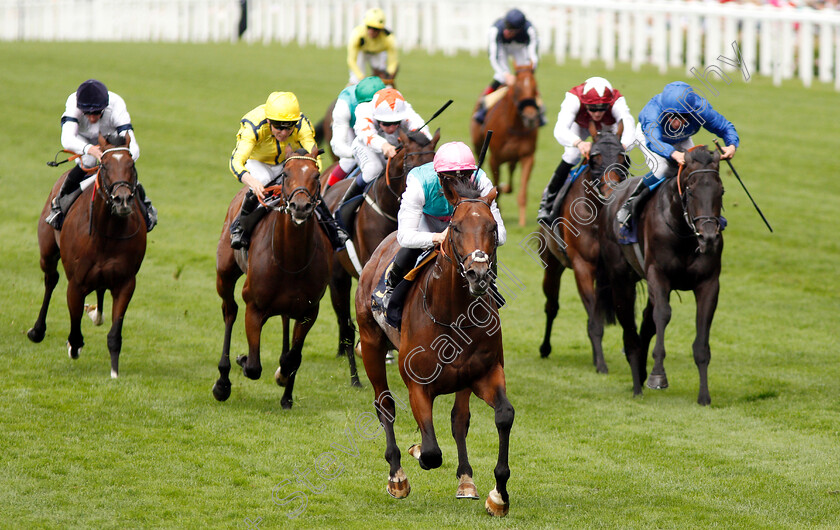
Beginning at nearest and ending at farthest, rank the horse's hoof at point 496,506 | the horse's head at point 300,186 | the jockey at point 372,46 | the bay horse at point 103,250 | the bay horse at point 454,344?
the bay horse at point 454,344 < the horse's hoof at point 496,506 < the horse's head at point 300,186 < the bay horse at point 103,250 < the jockey at point 372,46

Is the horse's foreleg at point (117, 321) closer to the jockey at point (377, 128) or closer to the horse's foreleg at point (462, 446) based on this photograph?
the jockey at point (377, 128)

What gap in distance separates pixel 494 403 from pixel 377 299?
3.47 feet

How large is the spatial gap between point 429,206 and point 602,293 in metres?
4.03

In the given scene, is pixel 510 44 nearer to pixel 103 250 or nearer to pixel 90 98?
pixel 90 98

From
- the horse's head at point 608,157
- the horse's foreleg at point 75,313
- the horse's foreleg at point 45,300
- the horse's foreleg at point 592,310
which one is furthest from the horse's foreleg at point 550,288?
the horse's foreleg at point 45,300

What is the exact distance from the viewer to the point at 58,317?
1168 cm

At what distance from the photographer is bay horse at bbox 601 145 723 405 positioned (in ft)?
27.7

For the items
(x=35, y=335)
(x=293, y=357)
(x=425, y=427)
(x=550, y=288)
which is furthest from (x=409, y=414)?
(x=35, y=335)

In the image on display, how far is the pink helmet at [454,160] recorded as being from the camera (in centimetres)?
616

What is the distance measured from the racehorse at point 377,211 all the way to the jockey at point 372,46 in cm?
531

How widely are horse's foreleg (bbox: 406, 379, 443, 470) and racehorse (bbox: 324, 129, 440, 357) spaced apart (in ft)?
9.40

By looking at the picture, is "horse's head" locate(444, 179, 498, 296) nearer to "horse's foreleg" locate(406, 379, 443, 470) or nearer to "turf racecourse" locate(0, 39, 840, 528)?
"horse's foreleg" locate(406, 379, 443, 470)

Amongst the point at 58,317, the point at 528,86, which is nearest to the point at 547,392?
the point at 58,317

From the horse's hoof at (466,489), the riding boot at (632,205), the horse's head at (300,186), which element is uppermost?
the horse's head at (300,186)
